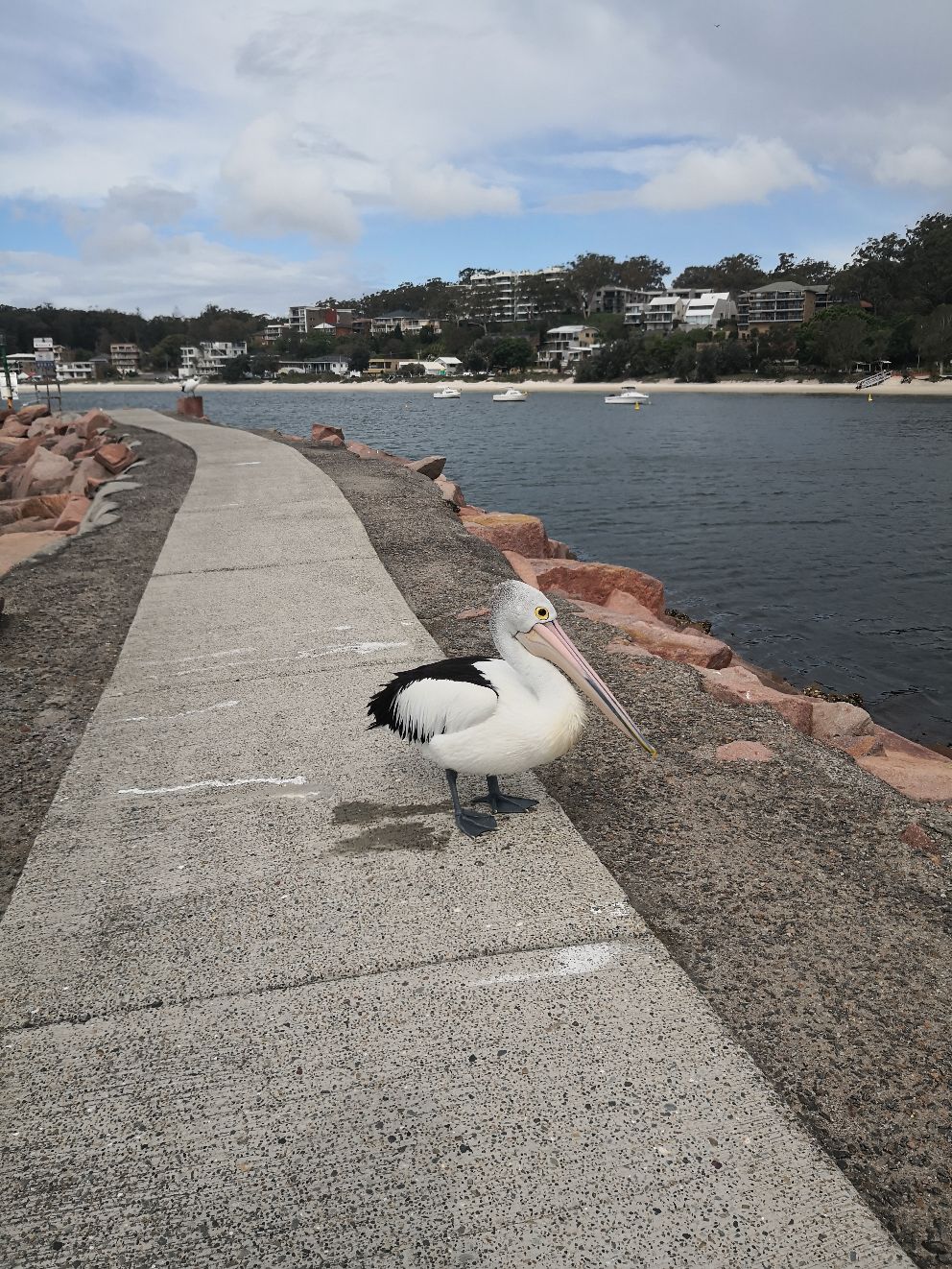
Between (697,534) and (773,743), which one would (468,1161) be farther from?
(697,534)

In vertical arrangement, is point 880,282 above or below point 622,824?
above

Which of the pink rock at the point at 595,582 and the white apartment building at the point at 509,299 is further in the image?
the white apartment building at the point at 509,299

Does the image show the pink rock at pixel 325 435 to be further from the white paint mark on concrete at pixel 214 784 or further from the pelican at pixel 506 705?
the pelican at pixel 506 705

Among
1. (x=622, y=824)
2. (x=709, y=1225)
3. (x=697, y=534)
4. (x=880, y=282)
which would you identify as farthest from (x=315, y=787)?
(x=880, y=282)

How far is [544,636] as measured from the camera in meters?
3.31

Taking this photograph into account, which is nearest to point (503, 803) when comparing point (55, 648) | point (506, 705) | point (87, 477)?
point (506, 705)

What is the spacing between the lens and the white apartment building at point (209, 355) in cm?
15112

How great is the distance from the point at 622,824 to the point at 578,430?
5117cm

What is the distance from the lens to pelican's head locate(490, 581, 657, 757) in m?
3.23

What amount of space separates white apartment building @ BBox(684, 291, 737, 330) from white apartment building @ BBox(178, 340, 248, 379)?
73.1m

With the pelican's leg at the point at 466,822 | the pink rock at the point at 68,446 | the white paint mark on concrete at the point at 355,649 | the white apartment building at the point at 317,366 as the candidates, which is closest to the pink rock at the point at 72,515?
the white paint mark on concrete at the point at 355,649

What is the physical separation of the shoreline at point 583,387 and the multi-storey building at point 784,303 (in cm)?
2755

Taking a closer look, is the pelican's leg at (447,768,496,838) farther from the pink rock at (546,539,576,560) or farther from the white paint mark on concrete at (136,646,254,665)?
the pink rock at (546,539,576,560)

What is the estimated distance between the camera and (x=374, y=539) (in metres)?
8.32
